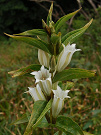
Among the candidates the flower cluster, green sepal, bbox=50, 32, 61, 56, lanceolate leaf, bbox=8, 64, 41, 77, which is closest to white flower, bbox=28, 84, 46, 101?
the flower cluster

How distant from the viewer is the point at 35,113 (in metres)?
0.92

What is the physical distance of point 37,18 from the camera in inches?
351

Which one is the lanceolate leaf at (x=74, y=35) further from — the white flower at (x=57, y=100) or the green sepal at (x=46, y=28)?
the white flower at (x=57, y=100)

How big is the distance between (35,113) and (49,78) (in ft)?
0.65

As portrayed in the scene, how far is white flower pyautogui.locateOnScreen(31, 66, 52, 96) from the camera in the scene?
0.99 meters

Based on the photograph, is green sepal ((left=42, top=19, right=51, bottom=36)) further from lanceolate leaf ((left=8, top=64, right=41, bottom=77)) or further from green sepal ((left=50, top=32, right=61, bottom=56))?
lanceolate leaf ((left=8, top=64, right=41, bottom=77))

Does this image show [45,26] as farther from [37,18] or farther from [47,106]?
[37,18]

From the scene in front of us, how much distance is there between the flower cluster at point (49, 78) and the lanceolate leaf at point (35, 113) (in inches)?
2.5

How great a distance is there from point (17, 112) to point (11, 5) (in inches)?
272

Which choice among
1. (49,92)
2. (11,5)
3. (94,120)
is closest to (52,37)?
(49,92)

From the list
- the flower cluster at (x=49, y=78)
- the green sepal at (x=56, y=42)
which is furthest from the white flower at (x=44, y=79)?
the green sepal at (x=56, y=42)

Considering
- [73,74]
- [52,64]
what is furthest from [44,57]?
[73,74]

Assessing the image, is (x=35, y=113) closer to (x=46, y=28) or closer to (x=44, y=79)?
(x=44, y=79)

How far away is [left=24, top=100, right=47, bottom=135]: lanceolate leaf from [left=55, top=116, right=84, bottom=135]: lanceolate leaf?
0.53 ft
